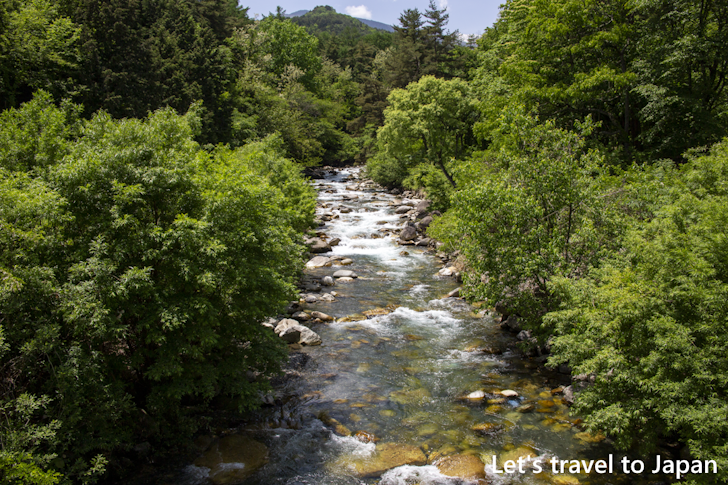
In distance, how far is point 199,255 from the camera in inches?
324

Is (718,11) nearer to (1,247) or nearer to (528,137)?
(528,137)

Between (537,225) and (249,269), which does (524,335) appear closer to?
(537,225)

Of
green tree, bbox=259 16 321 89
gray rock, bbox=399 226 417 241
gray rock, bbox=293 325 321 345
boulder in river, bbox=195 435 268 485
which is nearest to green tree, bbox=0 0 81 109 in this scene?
gray rock, bbox=293 325 321 345

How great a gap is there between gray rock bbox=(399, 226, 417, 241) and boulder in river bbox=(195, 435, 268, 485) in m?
20.0

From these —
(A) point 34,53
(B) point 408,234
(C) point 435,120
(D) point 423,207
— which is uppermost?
(A) point 34,53

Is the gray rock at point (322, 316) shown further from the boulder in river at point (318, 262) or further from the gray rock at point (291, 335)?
the boulder in river at point (318, 262)

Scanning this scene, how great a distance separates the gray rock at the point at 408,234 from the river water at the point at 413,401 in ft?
32.3

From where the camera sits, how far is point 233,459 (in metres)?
8.56

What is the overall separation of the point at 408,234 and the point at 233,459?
2091 centimetres

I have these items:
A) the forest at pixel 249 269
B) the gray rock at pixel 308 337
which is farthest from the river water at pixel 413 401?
the forest at pixel 249 269

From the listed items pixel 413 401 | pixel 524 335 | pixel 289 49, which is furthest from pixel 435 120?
pixel 289 49

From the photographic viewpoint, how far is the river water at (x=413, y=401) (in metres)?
8.42

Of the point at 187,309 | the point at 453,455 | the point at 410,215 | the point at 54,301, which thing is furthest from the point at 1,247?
the point at 410,215

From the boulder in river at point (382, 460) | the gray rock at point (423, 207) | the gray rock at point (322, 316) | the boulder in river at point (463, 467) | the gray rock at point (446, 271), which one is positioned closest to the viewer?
the boulder in river at point (463, 467)
